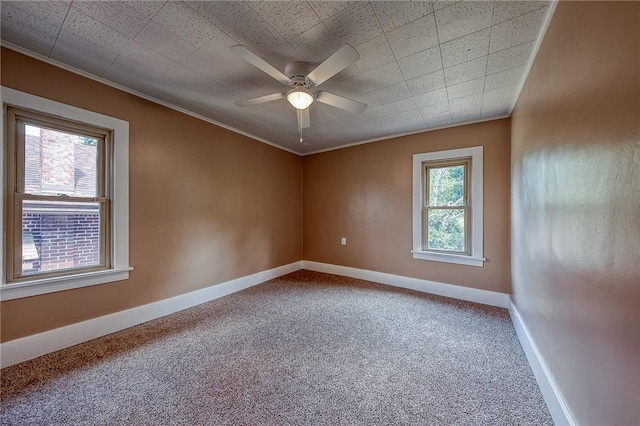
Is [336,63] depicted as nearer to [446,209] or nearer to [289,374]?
[289,374]

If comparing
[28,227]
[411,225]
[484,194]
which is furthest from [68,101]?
[484,194]

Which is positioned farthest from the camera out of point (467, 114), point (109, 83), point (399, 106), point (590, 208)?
point (467, 114)

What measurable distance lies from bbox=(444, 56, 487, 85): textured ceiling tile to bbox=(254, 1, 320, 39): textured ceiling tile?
1.25 metres

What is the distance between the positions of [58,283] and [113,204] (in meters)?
0.77

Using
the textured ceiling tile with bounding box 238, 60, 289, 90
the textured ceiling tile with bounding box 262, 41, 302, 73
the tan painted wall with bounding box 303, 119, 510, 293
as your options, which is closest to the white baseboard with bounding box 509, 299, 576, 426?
the tan painted wall with bounding box 303, 119, 510, 293

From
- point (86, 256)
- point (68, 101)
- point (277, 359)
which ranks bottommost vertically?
point (277, 359)

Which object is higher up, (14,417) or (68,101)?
(68,101)

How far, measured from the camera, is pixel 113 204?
234 cm

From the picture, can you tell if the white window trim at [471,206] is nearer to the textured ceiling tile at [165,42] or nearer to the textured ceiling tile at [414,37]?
the textured ceiling tile at [414,37]

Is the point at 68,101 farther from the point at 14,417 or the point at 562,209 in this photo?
the point at 562,209

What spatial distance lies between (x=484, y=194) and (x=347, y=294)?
2.23m

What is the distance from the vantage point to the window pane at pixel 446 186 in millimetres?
3355

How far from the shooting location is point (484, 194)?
3107 millimetres

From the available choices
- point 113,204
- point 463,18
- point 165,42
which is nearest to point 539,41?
point 463,18
